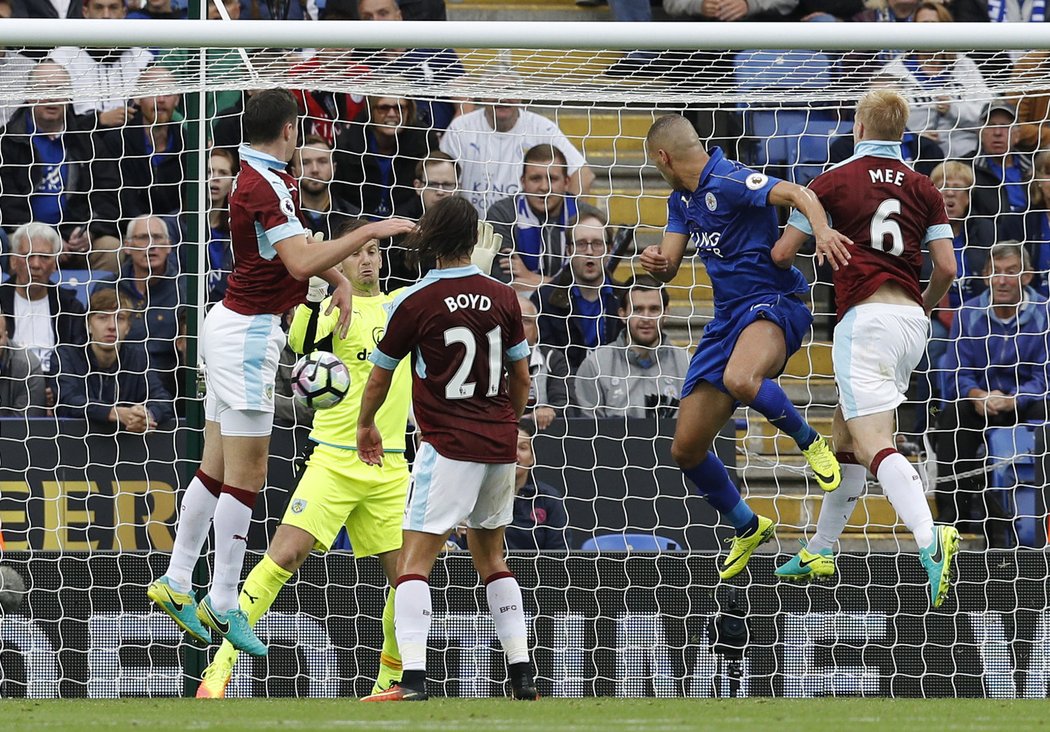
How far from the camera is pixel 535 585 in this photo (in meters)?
7.77

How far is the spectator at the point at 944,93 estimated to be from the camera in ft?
26.9

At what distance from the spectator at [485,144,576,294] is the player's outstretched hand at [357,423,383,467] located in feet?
11.0

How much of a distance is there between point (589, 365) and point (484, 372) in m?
3.14

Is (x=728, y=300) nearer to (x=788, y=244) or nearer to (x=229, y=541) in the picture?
(x=788, y=244)

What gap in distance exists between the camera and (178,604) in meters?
6.34

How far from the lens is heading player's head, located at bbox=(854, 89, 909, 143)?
6.35 metres

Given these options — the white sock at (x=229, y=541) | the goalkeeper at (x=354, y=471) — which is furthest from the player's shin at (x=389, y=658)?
the white sock at (x=229, y=541)

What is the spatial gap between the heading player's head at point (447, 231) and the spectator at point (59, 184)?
12.5 ft

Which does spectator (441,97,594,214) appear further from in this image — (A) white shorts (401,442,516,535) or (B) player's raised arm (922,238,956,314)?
(A) white shorts (401,442,516,535)

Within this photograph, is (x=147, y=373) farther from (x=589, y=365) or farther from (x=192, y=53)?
(x=589, y=365)

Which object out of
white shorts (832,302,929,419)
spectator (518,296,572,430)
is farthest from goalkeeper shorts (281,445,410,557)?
white shorts (832,302,929,419)

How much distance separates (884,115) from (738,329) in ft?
3.62

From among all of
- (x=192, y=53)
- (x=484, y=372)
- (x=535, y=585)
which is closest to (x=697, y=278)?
(x=535, y=585)

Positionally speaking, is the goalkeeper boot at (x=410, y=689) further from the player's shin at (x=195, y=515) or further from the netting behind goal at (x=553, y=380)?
the netting behind goal at (x=553, y=380)
